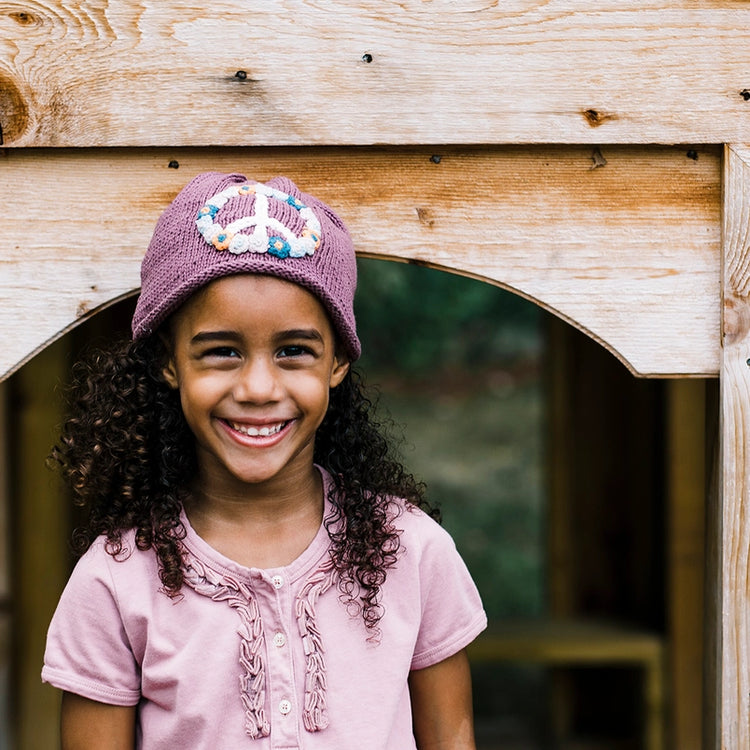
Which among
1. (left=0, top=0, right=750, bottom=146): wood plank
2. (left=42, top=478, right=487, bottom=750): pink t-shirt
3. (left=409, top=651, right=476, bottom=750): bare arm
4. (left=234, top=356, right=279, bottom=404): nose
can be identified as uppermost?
(left=0, top=0, right=750, bottom=146): wood plank

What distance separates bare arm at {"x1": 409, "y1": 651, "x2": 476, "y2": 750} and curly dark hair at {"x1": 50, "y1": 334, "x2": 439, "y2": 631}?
0.65 feet

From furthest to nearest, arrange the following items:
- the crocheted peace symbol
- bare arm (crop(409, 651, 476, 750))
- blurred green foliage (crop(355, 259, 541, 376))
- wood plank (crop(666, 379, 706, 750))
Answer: blurred green foliage (crop(355, 259, 541, 376)) < wood plank (crop(666, 379, 706, 750)) < bare arm (crop(409, 651, 476, 750)) < the crocheted peace symbol

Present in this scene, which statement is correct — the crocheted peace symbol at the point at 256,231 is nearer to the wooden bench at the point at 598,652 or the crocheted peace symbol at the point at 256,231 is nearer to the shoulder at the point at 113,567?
the shoulder at the point at 113,567

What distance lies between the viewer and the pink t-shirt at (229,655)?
174 centimetres

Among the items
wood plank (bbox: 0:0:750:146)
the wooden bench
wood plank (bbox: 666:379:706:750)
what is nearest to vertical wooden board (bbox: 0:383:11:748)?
the wooden bench

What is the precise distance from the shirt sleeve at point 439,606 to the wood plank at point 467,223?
1.51ft

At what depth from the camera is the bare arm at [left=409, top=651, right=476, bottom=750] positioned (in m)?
1.96

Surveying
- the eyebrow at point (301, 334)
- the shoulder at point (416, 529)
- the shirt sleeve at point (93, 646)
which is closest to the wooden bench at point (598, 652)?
the shoulder at point (416, 529)

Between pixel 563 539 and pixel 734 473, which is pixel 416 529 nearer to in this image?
pixel 734 473

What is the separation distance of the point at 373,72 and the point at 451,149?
179 millimetres

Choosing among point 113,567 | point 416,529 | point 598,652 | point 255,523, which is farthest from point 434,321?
point 113,567

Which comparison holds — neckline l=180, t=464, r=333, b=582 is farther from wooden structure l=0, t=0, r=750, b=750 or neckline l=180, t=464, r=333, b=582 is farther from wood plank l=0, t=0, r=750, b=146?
wood plank l=0, t=0, r=750, b=146

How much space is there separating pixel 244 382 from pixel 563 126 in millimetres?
667

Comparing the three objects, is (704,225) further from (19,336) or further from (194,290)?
(19,336)
